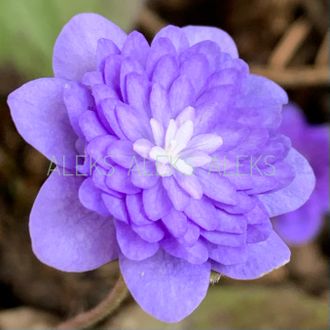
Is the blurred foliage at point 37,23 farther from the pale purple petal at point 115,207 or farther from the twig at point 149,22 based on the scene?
the pale purple petal at point 115,207

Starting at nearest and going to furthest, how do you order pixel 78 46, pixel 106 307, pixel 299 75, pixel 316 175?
pixel 78 46 → pixel 106 307 → pixel 316 175 → pixel 299 75

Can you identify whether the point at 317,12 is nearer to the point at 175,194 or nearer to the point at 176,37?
the point at 176,37

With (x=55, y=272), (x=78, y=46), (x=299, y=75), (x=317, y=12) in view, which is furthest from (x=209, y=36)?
(x=317, y=12)

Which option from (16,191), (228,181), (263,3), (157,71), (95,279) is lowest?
(95,279)

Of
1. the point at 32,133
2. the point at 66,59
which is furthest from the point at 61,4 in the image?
the point at 32,133

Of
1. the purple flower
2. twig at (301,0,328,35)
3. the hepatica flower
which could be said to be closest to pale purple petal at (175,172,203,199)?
the hepatica flower

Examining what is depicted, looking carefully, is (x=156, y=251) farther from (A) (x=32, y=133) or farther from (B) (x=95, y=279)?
(B) (x=95, y=279)
